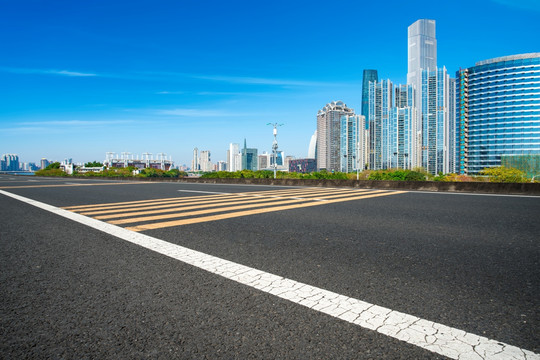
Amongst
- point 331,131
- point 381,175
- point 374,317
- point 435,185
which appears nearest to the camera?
point 374,317

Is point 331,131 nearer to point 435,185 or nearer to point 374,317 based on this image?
point 435,185

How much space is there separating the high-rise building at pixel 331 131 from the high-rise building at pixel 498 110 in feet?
209

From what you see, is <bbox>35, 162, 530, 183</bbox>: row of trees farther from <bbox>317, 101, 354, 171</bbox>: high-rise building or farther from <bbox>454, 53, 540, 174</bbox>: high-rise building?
<bbox>454, 53, 540, 174</bbox>: high-rise building

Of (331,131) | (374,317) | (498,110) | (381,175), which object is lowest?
(374,317)

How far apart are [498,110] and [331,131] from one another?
81.7 meters

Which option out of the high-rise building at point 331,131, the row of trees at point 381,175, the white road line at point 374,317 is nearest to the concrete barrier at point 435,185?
the row of trees at point 381,175

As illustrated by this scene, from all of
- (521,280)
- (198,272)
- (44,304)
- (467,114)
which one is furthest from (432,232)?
(467,114)

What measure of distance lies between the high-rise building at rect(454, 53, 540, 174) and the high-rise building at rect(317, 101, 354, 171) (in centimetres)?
6362

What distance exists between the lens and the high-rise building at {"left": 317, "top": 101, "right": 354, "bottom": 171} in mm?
160000

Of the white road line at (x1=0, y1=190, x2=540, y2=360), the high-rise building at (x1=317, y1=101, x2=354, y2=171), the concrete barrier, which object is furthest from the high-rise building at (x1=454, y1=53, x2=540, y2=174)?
the white road line at (x1=0, y1=190, x2=540, y2=360)

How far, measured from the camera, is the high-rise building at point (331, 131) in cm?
16000

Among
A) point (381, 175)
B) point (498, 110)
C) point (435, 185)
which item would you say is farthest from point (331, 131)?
point (435, 185)

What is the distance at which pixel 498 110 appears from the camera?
15812 cm

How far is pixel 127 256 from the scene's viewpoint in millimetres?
3887
